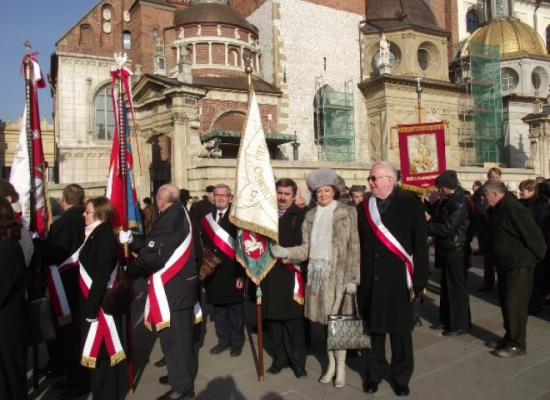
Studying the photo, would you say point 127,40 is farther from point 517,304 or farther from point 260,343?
point 517,304

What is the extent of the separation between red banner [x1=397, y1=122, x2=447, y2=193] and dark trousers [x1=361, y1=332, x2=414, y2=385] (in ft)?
18.5

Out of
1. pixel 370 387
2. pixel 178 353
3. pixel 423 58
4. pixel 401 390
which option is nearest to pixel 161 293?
pixel 178 353

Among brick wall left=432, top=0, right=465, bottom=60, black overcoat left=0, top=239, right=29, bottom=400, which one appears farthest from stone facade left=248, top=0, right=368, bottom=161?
black overcoat left=0, top=239, right=29, bottom=400

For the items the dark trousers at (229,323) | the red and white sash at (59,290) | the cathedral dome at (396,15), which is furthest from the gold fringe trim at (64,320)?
the cathedral dome at (396,15)

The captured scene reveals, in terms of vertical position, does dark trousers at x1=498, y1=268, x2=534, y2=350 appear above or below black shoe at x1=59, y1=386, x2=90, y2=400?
above

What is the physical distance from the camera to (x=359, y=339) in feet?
14.1

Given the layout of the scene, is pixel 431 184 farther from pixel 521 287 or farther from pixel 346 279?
pixel 346 279

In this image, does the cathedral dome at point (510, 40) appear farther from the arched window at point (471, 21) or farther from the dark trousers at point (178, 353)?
the dark trousers at point (178, 353)

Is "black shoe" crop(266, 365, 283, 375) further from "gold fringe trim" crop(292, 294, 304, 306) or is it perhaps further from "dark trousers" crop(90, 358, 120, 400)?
"dark trousers" crop(90, 358, 120, 400)

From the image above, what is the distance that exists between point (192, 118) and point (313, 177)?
38.6 feet

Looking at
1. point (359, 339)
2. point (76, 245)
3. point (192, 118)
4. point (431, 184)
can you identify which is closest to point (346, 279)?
point (359, 339)

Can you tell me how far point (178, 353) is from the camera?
14.7 ft

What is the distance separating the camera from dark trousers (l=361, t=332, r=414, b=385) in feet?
14.4

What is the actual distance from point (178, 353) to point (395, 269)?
2.27m
